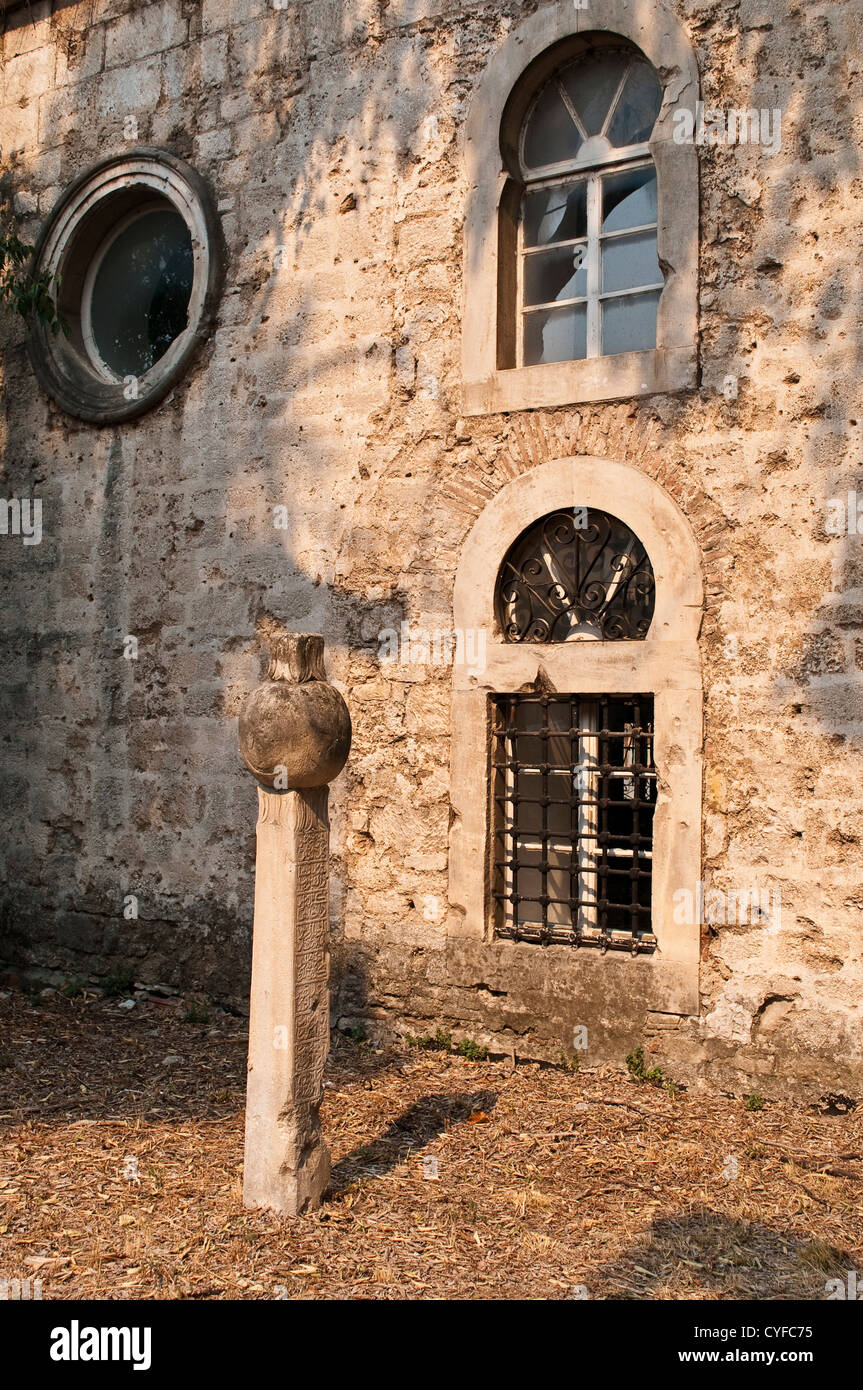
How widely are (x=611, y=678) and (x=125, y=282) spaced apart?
4.07m

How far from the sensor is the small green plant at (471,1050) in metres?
5.61

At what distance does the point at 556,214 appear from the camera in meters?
5.87

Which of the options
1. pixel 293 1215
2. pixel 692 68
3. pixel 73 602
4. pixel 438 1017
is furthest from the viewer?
pixel 73 602

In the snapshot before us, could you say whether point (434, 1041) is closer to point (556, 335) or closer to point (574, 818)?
point (574, 818)

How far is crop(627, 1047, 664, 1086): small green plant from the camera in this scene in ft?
16.9

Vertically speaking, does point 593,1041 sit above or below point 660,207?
below

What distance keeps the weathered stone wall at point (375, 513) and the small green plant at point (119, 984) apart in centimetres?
10

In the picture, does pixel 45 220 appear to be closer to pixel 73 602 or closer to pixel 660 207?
pixel 73 602

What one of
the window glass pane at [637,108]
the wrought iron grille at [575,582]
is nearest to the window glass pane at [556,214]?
the window glass pane at [637,108]

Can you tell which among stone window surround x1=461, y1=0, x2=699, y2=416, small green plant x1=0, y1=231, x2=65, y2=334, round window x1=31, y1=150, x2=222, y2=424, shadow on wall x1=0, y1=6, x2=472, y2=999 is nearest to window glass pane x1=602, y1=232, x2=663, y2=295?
stone window surround x1=461, y1=0, x2=699, y2=416

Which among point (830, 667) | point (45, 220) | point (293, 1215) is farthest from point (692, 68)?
point (293, 1215)

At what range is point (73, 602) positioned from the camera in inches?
283

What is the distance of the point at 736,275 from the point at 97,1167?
4.26m

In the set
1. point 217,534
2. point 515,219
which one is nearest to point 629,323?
point 515,219
